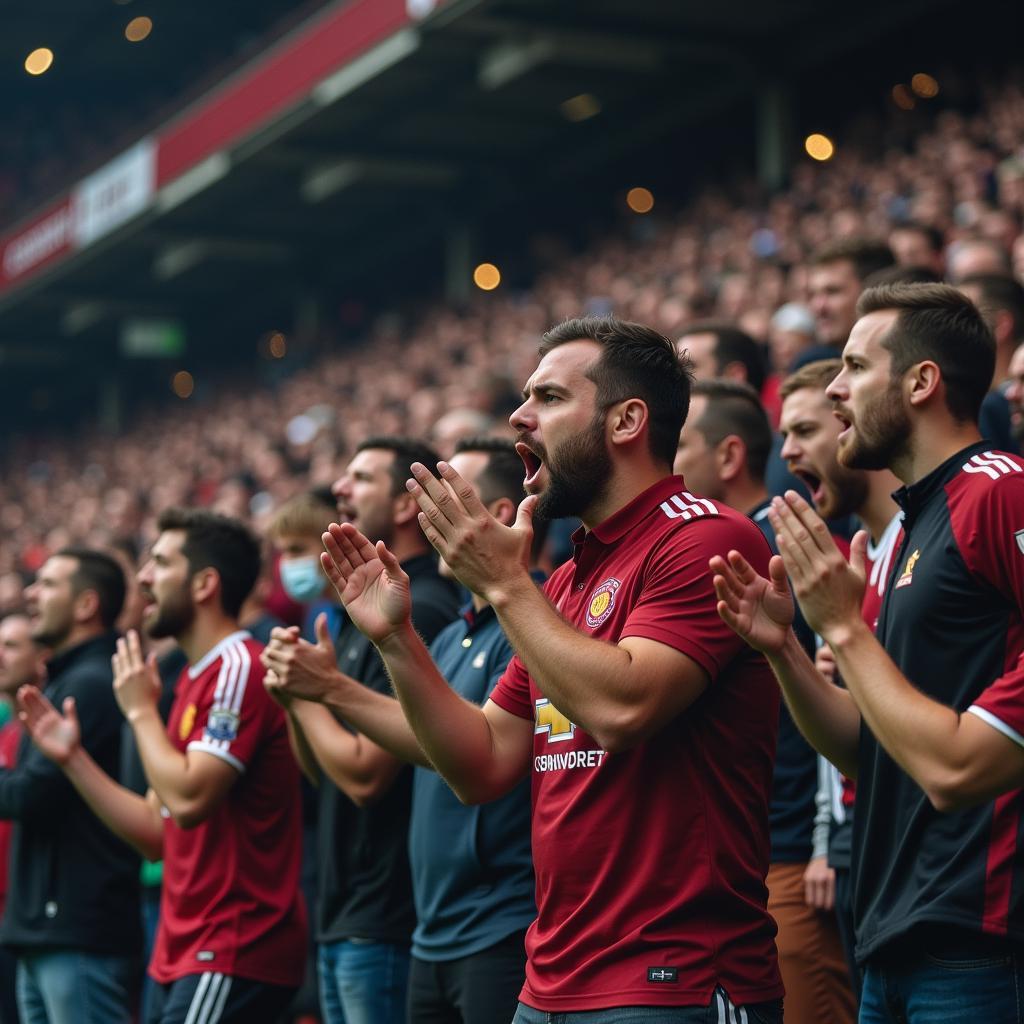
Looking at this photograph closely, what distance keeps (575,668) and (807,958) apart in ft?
6.42

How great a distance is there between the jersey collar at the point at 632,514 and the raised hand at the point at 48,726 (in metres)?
2.79

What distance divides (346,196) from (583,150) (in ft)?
11.4

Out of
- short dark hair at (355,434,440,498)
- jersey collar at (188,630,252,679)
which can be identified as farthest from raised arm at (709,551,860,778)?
jersey collar at (188,630,252,679)

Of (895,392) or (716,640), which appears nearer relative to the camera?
(716,640)

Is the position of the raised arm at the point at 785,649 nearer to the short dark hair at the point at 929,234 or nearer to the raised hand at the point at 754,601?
the raised hand at the point at 754,601

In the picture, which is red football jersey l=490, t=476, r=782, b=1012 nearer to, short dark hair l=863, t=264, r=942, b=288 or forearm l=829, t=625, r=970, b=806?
forearm l=829, t=625, r=970, b=806

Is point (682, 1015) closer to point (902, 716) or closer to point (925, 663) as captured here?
point (902, 716)

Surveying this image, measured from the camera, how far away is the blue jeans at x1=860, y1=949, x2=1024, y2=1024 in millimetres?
2924

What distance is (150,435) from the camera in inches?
997

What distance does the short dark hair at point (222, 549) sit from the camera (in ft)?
18.3

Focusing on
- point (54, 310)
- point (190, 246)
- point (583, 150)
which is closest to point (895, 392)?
point (583, 150)

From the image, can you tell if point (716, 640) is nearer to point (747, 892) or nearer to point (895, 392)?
point (747, 892)

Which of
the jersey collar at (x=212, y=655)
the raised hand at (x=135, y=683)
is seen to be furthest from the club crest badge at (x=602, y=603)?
the jersey collar at (x=212, y=655)

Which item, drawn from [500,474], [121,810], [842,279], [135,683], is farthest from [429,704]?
[842,279]
